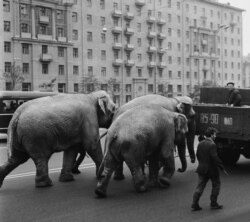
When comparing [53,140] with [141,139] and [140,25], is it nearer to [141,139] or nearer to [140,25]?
[141,139]

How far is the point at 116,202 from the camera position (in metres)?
7.87

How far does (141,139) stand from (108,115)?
2.24 m

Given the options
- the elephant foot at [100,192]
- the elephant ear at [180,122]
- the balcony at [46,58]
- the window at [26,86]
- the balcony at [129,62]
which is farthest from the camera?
the balcony at [129,62]

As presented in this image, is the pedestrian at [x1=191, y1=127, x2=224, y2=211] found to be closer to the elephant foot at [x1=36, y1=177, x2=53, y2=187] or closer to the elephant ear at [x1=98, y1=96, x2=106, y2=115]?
the elephant foot at [x1=36, y1=177, x2=53, y2=187]

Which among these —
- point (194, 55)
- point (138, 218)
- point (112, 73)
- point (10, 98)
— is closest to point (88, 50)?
point (112, 73)

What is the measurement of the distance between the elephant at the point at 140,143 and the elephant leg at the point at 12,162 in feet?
6.28

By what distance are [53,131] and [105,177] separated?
Result: 64.9 inches

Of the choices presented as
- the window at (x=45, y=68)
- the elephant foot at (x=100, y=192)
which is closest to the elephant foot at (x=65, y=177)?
the elephant foot at (x=100, y=192)

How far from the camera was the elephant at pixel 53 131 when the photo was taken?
898cm

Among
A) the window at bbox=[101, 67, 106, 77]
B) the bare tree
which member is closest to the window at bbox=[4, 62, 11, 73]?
the bare tree

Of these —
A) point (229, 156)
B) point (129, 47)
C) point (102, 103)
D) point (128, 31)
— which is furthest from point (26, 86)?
point (102, 103)

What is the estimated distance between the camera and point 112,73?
211 ft

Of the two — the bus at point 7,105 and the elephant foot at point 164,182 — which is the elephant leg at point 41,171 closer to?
the elephant foot at point 164,182

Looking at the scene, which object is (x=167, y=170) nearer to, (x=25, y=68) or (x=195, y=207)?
(x=195, y=207)
